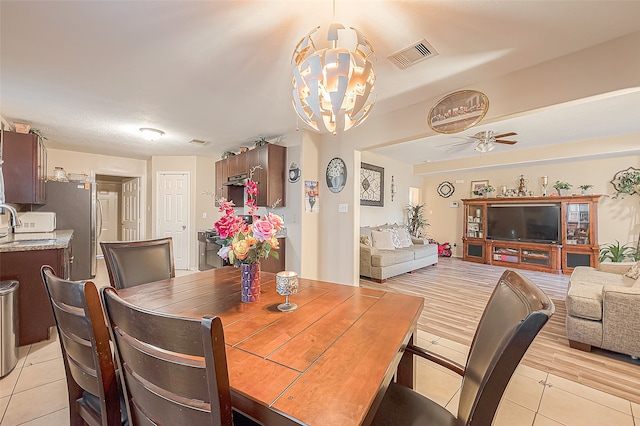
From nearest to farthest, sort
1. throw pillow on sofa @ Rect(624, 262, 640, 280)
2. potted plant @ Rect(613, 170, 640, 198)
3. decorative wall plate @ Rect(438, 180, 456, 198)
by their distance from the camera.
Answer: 1. throw pillow on sofa @ Rect(624, 262, 640, 280)
2. potted plant @ Rect(613, 170, 640, 198)
3. decorative wall plate @ Rect(438, 180, 456, 198)

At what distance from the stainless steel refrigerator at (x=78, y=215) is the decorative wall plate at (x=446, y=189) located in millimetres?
7823

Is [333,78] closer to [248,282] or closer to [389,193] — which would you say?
[248,282]

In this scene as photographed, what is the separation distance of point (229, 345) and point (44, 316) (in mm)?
2648

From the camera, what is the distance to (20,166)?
320cm

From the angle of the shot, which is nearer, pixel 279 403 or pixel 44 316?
pixel 279 403

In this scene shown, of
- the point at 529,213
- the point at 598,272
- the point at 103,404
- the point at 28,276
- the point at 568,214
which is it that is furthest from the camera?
the point at 529,213

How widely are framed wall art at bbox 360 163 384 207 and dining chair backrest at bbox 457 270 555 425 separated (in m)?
4.68

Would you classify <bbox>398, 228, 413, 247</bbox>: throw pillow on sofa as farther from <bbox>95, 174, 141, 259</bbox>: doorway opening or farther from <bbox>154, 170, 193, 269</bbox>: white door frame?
<bbox>95, 174, 141, 259</bbox>: doorway opening

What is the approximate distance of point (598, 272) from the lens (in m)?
3.22

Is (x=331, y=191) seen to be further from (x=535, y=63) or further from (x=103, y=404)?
(x=103, y=404)

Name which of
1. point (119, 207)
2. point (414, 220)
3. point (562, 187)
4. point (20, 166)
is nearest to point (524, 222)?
point (562, 187)

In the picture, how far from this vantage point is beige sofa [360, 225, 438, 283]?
453 cm

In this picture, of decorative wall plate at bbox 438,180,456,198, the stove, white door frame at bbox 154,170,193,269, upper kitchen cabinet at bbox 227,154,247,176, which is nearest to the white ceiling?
upper kitchen cabinet at bbox 227,154,247,176

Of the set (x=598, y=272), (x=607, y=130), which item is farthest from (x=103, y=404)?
(x=607, y=130)
